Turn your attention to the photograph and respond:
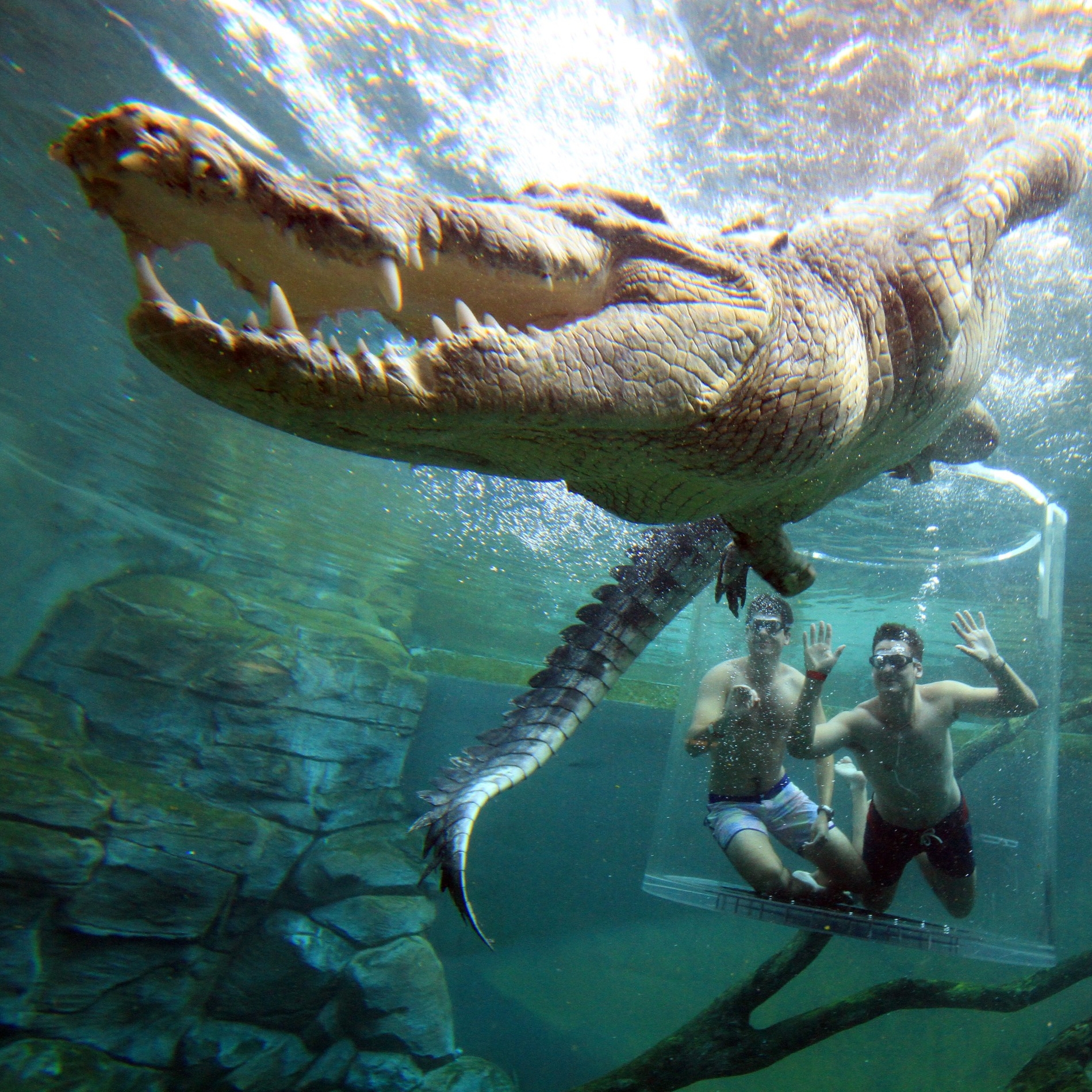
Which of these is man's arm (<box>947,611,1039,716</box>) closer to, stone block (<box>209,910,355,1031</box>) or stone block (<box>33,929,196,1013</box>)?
stone block (<box>209,910,355,1031</box>)

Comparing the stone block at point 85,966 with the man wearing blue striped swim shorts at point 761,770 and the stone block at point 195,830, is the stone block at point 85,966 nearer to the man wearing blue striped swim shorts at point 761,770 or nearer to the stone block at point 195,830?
the stone block at point 195,830

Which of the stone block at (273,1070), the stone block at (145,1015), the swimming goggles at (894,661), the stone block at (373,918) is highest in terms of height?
the swimming goggles at (894,661)

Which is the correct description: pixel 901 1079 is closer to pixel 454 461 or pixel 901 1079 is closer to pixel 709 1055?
pixel 709 1055

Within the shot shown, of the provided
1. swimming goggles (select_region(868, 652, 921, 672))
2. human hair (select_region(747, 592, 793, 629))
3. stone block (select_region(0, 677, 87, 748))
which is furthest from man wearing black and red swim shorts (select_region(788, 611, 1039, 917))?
stone block (select_region(0, 677, 87, 748))

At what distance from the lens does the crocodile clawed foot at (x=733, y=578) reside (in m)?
3.38

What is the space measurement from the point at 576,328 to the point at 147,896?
8.89 m

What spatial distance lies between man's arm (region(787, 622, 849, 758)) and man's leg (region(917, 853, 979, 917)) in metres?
1.05

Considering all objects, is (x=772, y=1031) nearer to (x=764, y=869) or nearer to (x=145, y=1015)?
(x=764, y=869)

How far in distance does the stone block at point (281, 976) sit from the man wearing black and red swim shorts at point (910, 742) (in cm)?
760

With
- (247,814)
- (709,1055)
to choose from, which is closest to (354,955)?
(247,814)

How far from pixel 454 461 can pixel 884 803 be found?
4084mm

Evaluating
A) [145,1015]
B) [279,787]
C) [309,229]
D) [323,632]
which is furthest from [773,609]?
[323,632]

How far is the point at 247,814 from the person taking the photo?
908cm

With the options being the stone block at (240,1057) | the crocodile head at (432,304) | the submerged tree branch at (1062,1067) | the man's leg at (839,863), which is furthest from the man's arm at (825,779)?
the stone block at (240,1057)
